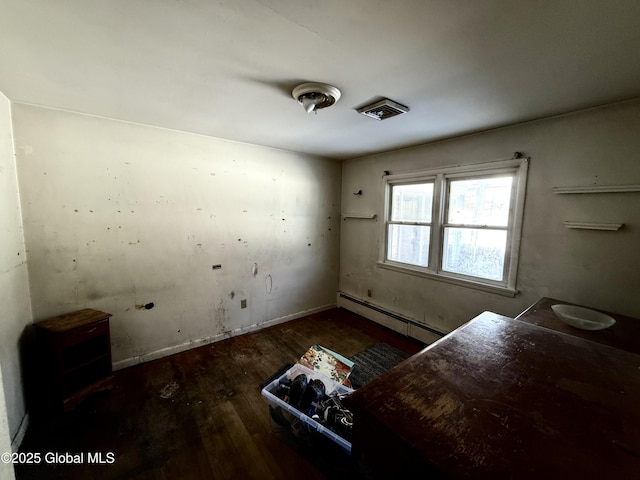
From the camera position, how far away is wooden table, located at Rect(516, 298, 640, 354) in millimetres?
1420

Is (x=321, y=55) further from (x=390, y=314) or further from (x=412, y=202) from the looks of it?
(x=390, y=314)

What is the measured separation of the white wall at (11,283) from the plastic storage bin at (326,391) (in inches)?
64.6

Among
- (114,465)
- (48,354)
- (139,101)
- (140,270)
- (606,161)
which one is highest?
(139,101)

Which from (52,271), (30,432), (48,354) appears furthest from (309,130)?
(30,432)

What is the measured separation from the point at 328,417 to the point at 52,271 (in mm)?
2517

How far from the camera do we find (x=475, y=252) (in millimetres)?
2623

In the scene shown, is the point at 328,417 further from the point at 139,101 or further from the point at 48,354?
the point at 139,101

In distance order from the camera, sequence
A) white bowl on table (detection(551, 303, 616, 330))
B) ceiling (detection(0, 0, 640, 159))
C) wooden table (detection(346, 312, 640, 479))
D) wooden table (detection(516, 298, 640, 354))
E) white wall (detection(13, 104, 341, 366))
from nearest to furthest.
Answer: wooden table (detection(346, 312, 640, 479)), ceiling (detection(0, 0, 640, 159)), wooden table (detection(516, 298, 640, 354)), white bowl on table (detection(551, 303, 616, 330)), white wall (detection(13, 104, 341, 366))

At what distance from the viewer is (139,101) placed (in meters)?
1.88

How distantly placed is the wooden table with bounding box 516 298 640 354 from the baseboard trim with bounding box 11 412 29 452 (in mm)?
3347

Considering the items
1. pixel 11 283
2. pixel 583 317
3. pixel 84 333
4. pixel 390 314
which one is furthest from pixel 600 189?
pixel 11 283

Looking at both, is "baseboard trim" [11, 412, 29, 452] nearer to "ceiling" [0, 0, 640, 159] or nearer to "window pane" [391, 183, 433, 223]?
"ceiling" [0, 0, 640, 159]

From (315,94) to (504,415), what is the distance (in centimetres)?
182

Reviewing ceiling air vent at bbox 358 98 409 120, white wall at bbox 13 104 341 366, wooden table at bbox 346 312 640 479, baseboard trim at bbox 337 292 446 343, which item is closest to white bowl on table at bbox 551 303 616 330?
wooden table at bbox 346 312 640 479
